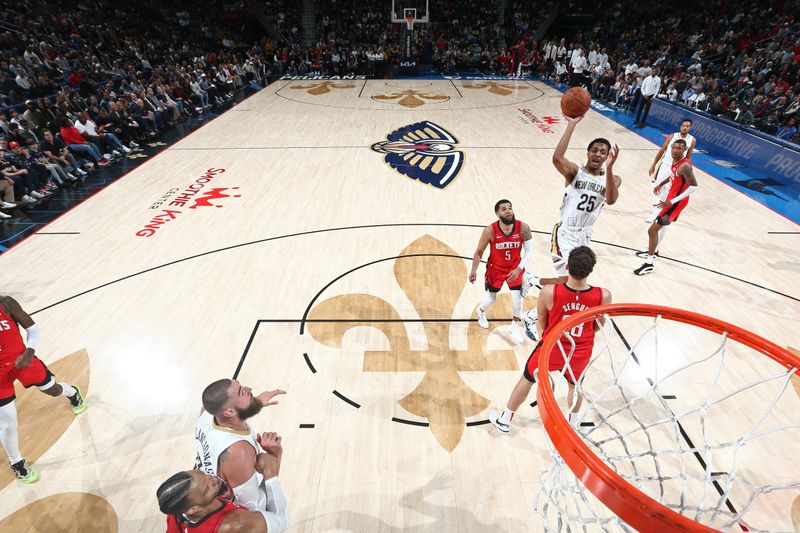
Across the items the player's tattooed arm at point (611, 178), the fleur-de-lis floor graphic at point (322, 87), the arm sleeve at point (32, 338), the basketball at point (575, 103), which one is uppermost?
the basketball at point (575, 103)

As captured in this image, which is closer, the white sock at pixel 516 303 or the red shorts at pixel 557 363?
the red shorts at pixel 557 363

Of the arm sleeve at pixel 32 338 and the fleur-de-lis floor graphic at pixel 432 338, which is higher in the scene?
the arm sleeve at pixel 32 338

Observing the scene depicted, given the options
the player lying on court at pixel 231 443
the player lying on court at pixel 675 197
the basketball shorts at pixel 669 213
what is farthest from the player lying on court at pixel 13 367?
the basketball shorts at pixel 669 213

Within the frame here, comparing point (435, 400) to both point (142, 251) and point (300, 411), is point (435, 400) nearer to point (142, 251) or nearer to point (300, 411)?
point (300, 411)

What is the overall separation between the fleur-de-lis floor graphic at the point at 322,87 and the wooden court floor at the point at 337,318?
8.50 m

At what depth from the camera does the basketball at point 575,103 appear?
4.33 m

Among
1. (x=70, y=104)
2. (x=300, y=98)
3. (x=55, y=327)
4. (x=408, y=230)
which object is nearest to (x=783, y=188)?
(x=408, y=230)

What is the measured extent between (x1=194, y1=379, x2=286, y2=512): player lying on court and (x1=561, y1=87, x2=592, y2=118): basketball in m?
3.72

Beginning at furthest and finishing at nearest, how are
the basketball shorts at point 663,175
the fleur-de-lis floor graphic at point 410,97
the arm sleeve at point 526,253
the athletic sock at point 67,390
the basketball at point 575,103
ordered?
the fleur-de-lis floor graphic at point 410,97 → the basketball shorts at point 663,175 → the arm sleeve at point 526,253 → the basketball at point 575,103 → the athletic sock at point 67,390

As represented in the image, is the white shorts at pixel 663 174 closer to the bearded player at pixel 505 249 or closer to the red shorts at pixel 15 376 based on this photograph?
the bearded player at pixel 505 249

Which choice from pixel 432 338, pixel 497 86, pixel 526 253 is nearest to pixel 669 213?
pixel 526 253

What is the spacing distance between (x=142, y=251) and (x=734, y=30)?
2313 centimetres

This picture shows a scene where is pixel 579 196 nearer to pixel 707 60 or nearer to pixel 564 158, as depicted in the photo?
pixel 564 158

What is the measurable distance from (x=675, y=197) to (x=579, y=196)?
223 cm
